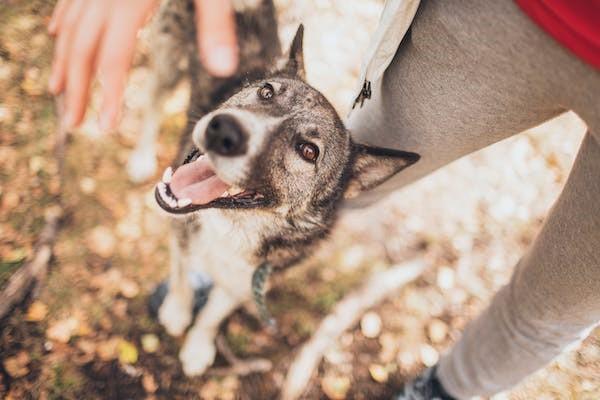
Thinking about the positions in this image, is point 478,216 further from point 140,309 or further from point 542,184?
point 140,309

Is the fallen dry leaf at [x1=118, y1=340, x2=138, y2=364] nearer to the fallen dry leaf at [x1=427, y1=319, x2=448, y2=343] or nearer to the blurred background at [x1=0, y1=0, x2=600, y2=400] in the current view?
the blurred background at [x1=0, y1=0, x2=600, y2=400]

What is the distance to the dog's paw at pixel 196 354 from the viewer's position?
2.70 m

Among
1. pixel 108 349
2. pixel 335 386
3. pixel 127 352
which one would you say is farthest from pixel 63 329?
Result: pixel 335 386

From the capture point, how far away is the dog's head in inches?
64.4

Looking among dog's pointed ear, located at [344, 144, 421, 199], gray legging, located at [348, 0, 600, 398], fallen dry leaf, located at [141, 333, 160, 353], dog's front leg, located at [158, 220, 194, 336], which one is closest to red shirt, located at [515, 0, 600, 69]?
gray legging, located at [348, 0, 600, 398]

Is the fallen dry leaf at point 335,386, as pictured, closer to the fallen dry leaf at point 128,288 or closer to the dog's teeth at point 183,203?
the fallen dry leaf at point 128,288

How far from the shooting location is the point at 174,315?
2779 mm

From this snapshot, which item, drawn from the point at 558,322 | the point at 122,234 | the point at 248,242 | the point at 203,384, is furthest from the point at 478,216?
the point at 122,234

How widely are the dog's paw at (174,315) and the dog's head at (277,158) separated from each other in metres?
1.14

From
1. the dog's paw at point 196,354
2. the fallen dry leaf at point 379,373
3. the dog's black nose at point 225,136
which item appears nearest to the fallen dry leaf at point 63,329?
the dog's paw at point 196,354

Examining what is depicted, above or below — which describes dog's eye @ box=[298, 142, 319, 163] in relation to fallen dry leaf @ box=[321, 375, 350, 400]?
above

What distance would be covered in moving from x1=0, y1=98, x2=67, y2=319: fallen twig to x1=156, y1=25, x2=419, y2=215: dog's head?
55.2 inches

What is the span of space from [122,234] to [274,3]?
6.08ft

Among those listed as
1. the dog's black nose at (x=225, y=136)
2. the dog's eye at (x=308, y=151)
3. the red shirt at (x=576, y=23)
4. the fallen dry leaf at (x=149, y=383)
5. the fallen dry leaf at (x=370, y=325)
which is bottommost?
the fallen dry leaf at (x=149, y=383)
